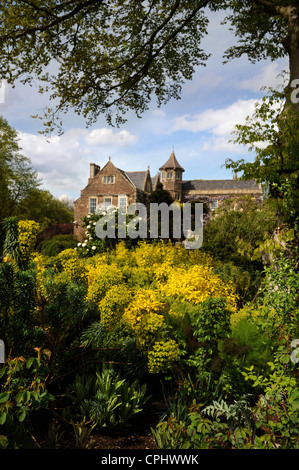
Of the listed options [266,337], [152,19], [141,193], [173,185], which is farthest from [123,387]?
[173,185]

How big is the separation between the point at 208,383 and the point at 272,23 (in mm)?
11815

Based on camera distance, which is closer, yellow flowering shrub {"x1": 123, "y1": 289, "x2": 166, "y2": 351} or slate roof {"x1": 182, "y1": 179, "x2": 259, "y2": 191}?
yellow flowering shrub {"x1": 123, "y1": 289, "x2": 166, "y2": 351}

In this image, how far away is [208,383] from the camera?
323cm

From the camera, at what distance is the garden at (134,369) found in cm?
260

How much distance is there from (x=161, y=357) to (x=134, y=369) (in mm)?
435

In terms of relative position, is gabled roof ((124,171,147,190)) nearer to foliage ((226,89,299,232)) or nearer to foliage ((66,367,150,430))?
foliage ((226,89,299,232))

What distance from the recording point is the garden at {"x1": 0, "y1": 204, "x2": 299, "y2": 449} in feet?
8.52

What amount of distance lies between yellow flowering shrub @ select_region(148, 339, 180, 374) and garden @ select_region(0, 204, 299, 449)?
1 centimetres

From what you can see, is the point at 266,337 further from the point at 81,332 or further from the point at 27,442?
the point at 27,442

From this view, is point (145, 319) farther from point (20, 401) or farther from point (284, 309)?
point (20, 401)

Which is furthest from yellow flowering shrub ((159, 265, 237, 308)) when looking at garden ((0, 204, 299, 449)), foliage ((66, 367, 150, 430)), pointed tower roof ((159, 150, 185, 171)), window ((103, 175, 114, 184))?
pointed tower roof ((159, 150, 185, 171))

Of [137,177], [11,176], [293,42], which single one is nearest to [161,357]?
[293,42]

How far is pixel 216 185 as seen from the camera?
45.4 meters

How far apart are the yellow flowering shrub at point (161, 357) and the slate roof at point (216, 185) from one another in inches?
1670
